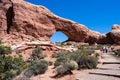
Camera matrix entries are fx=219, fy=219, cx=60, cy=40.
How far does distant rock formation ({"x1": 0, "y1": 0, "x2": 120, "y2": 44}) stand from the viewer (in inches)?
1444

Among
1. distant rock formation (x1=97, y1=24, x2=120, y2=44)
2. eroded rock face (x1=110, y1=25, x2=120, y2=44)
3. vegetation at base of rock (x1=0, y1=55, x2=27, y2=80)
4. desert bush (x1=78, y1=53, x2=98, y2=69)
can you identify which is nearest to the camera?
vegetation at base of rock (x1=0, y1=55, x2=27, y2=80)

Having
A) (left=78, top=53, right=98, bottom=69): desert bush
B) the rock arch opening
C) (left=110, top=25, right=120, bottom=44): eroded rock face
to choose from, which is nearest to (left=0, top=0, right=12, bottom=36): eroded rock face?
the rock arch opening

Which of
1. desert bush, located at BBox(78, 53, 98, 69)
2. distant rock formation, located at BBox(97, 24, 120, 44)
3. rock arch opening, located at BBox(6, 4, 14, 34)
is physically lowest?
desert bush, located at BBox(78, 53, 98, 69)

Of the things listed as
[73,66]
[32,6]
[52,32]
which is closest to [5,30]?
[32,6]

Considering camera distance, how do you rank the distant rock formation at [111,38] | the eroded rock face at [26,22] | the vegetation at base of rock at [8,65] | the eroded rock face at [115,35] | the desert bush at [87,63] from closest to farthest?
1. the vegetation at base of rock at [8,65]
2. the desert bush at [87,63]
3. the eroded rock face at [26,22]
4. the eroded rock face at [115,35]
5. the distant rock formation at [111,38]

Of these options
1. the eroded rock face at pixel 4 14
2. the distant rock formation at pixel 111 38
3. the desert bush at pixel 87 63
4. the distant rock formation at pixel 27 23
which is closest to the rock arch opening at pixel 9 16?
the distant rock formation at pixel 27 23

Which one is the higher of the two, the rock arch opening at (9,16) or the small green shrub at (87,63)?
the rock arch opening at (9,16)

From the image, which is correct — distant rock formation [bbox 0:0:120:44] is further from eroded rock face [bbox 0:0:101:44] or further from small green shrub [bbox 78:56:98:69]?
small green shrub [bbox 78:56:98:69]

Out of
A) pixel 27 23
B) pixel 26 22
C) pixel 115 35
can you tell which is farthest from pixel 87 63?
pixel 115 35

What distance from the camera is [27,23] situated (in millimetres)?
38688

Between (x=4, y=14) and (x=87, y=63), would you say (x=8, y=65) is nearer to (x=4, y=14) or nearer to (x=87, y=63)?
(x=87, y=63)

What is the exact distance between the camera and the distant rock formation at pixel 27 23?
120 feet

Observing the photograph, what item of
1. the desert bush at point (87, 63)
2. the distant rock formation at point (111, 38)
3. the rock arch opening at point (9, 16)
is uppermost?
the rock arch opening at point (9, 16)

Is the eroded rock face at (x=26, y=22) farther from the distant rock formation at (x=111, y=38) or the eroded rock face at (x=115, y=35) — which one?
the eroded rock face at (x=115, y=35)
